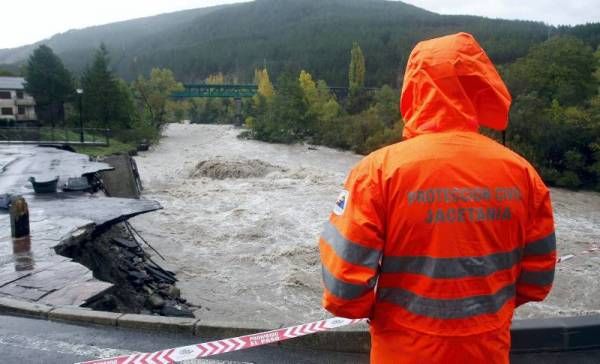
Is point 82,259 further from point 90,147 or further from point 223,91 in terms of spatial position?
point 223,91

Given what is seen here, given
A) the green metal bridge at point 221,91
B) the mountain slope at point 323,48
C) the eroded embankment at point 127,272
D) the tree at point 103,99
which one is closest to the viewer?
the eroded embankment at point 127,272

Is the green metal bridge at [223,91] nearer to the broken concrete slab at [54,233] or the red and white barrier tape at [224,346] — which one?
the broken concrete slab at [54,233]

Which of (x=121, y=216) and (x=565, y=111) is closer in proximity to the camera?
(x=121, y=216)

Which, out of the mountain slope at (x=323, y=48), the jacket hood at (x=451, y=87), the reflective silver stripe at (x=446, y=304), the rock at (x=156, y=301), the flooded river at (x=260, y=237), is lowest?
the flooded river at (x=260, y=237)

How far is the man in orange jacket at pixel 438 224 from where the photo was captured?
2.18 m

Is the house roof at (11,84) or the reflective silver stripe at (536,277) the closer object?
the reflective silver stripe at (536,277)

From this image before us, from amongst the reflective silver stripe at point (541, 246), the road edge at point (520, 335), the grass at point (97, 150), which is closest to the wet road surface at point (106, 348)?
the road edge at point (520, 335)

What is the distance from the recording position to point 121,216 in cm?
1127

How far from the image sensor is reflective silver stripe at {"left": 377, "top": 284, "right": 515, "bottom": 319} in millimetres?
2213

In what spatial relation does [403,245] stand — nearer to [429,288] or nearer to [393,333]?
[429,288]

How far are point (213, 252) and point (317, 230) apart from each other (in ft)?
12.5

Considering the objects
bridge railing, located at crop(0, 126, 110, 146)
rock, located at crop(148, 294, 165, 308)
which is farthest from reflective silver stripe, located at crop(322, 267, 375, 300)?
bridge railing, located at crop(0, 126, 110, 146)

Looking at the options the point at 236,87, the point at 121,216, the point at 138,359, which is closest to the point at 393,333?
the point at 138,359

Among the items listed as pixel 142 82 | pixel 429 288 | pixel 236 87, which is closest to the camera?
pixel 429 288
